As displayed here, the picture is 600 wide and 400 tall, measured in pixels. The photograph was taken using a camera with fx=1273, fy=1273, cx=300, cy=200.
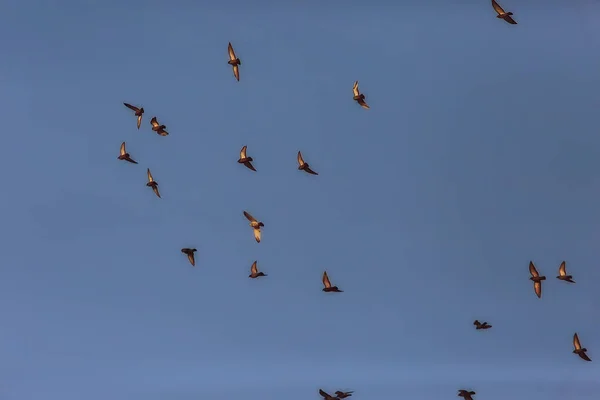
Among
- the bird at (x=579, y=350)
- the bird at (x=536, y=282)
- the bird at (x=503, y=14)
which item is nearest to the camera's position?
the bird at (x=503, y=14)

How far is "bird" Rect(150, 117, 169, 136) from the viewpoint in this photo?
2397 inches

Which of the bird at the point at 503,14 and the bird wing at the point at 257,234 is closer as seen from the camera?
the bird at the point at 503,14

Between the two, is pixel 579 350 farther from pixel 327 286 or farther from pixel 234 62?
pixel 234 62

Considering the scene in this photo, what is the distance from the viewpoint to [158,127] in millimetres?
60906

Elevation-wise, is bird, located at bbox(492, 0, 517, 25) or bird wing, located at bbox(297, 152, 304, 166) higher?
bird, located at bbox(492, 0, 517, 25)

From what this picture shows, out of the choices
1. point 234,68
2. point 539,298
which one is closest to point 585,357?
point 539,298

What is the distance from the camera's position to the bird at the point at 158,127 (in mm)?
60875

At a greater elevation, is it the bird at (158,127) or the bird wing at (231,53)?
the bird wing at (231,53)

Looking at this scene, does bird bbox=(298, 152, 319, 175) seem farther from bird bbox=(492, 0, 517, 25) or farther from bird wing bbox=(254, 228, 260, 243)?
bird bbox=(492, 0, 517, 25)

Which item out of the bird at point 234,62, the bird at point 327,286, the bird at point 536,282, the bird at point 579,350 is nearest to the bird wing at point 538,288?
the bird at point 536,282

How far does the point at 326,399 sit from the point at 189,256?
383 inches

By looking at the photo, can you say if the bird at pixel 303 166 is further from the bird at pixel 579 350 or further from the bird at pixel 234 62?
the bird at pixel 579 350

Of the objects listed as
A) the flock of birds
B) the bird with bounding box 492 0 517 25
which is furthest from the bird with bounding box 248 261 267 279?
the bird with bounding box 492 0 517 25

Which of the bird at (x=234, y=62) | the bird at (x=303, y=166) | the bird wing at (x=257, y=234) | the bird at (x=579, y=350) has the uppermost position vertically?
the bird at (x=234, y=62)
